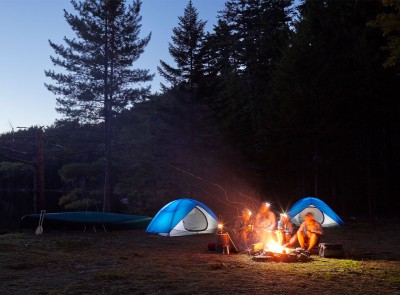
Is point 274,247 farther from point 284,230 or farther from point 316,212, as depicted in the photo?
point 316,212

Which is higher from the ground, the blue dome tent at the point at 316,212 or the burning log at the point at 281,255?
the blue dome tent at the point at 316,212

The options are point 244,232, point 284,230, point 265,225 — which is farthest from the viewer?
point 244,232

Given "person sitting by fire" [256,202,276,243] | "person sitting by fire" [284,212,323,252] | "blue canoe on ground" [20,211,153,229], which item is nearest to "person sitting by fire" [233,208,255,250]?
"person sitting by fire" [256,202,276,243]

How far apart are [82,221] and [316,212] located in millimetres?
9539

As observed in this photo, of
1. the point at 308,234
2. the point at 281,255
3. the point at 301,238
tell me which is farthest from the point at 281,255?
the point at 308,234

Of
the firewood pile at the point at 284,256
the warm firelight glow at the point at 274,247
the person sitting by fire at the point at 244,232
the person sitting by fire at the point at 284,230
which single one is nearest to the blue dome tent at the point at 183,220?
the person sitting by fire at the point at 244,232

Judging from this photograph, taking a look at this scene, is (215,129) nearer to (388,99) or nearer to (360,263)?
(388,99)

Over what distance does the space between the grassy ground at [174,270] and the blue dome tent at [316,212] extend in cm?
425

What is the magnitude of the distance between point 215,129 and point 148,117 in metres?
6.01

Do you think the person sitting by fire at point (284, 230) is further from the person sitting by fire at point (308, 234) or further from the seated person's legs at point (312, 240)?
the seated person's legs at point (312, 240)

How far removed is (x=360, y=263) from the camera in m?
9.83

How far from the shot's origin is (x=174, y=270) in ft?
29.9

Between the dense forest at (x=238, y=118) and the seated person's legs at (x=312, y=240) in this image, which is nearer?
the seated person's legs at (x=312, y=240)

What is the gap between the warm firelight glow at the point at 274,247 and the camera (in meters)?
10.5
